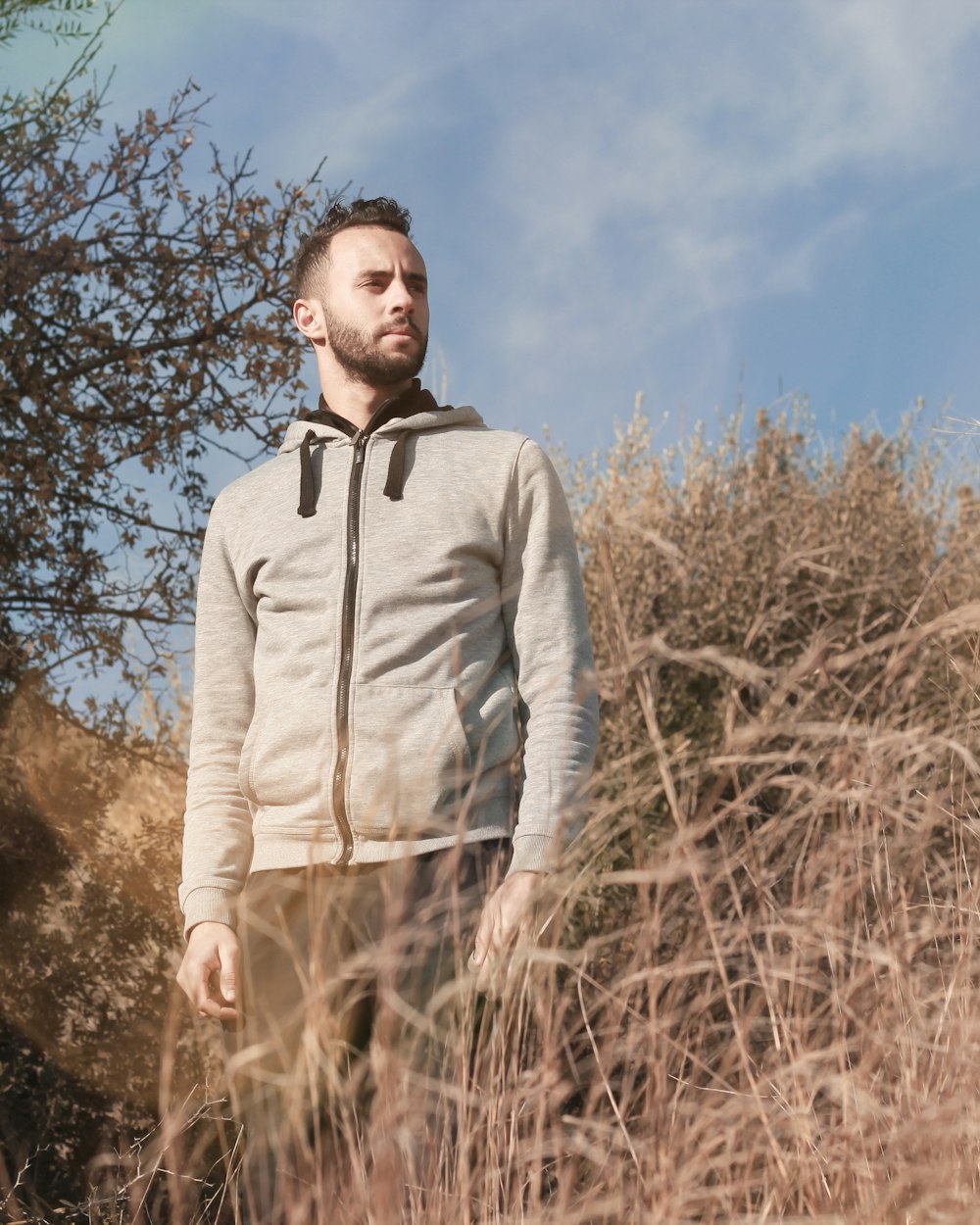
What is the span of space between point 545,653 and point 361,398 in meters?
0.74

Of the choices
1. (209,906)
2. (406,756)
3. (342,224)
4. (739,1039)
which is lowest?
(739,1039)

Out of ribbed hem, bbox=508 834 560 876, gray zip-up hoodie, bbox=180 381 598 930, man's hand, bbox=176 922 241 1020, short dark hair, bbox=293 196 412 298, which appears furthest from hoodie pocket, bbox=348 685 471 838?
short dark hair, bbox=293 196 412 298

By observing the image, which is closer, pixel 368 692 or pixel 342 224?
pixel 368 692

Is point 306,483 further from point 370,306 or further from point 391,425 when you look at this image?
point 370,306

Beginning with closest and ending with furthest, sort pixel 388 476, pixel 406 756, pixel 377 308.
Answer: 1. pixel 406 756
2. pixel 388 476
3. pixel 377 308

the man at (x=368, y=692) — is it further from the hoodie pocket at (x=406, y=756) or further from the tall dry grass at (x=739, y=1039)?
the tall dry grass at (x=739, y=1039)

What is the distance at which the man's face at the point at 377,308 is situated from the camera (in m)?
2.51

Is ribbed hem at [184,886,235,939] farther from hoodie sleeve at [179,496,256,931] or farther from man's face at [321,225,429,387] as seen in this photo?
man's face at [321,225,429,387]

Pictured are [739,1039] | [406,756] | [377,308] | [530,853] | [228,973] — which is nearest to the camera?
[739,1039]

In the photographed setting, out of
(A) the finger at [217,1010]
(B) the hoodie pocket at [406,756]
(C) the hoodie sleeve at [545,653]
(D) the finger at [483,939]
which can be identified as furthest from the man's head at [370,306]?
(A) the finger at [217,1010]

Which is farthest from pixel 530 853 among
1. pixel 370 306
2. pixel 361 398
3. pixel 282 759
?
pixel 370 306

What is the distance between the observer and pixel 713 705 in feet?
23.0

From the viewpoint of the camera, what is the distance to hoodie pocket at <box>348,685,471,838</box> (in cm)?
209

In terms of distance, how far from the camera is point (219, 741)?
97.8 inches
